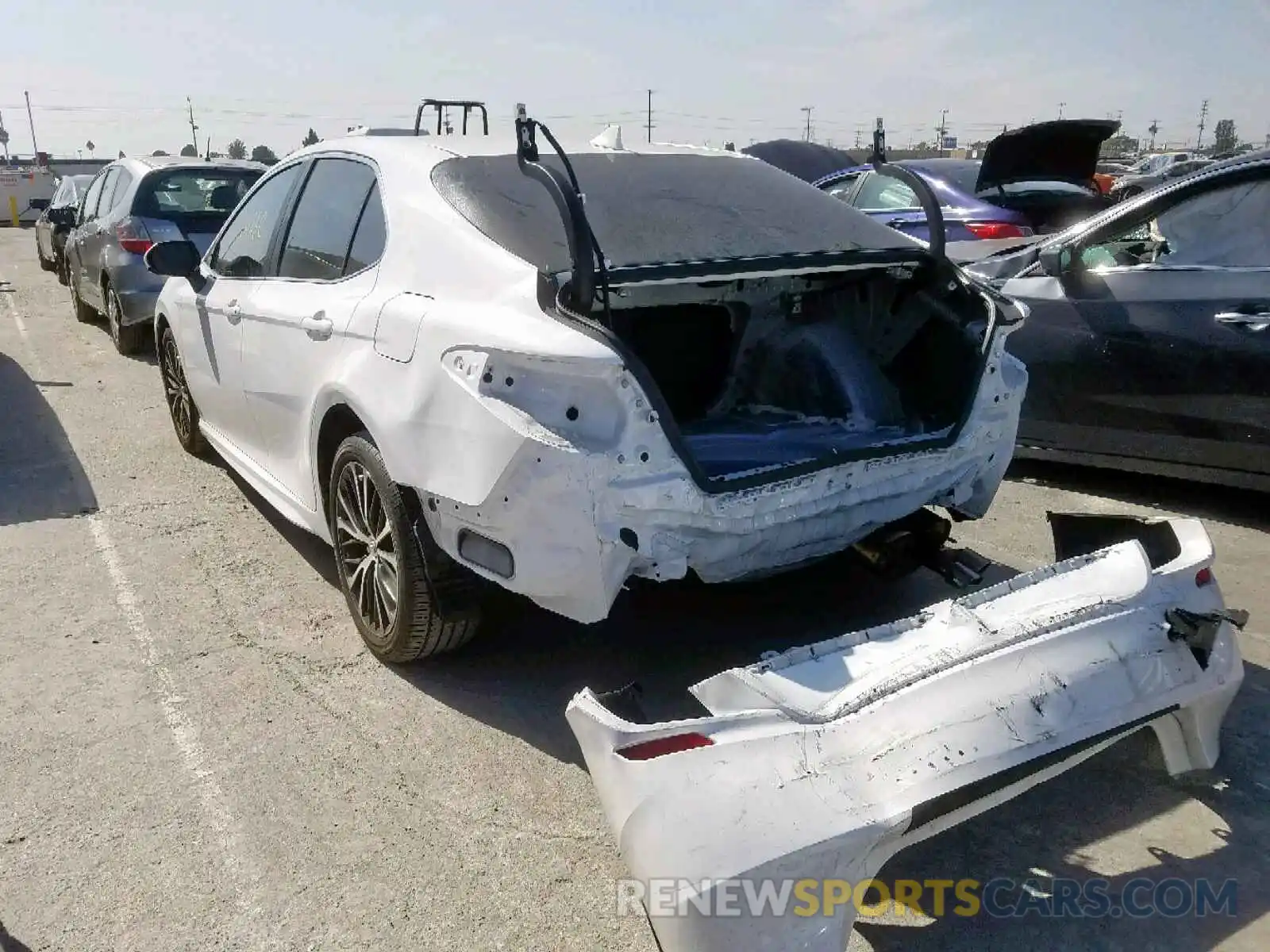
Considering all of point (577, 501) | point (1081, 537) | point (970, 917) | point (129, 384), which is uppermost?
point (577, 501)

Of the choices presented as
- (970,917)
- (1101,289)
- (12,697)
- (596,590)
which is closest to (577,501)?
(596,590)

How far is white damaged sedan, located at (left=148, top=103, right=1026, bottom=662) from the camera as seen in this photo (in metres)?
2.57

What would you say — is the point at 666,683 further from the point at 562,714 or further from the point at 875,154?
the point at 875,154

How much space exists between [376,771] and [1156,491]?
4.07 meters

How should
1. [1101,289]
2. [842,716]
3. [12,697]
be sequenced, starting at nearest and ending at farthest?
[842,716]
[12,697]
[1101,289]

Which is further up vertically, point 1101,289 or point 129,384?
point 1101,289

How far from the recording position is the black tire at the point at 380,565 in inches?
122

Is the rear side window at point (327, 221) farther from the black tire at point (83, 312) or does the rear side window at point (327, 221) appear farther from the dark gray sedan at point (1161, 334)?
the black tire at point (83, 312)

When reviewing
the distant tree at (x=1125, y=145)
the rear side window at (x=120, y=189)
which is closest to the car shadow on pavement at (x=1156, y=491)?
the rear side window at (x=120, y=189)

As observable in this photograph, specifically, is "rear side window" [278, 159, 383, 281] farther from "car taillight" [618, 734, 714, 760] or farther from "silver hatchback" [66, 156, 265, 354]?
"silver hatchback" [66, 156, 265, 354]

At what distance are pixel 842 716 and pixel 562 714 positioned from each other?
1213mm

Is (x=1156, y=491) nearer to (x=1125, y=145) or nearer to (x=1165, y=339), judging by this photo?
(x=1165, y=339)

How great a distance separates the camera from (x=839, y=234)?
3344 millimetres

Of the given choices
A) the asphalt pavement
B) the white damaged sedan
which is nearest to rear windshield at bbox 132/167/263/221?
the asphalt pavement
